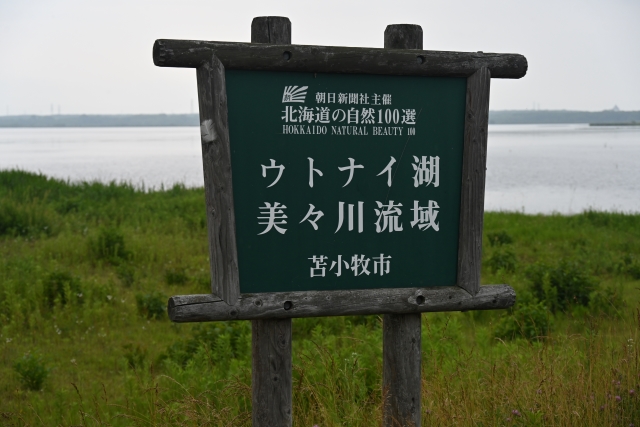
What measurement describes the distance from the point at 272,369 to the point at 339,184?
1004 millimetres

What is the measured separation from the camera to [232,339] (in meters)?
6.49

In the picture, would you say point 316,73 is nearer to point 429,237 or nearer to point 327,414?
point 429,237

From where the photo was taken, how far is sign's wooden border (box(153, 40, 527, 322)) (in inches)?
126

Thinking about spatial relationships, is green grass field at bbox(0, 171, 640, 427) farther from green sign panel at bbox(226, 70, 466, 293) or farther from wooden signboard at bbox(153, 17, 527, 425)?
green sign panel at bbox(226, 70, 466, 293)

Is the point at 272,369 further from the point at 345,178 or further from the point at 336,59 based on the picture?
the point at 336,59

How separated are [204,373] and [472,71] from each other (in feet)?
10.4

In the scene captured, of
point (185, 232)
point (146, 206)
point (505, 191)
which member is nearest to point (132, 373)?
point (185, 232)

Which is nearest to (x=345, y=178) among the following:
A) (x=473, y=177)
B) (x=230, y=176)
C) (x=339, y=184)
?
(x=339, y=184)

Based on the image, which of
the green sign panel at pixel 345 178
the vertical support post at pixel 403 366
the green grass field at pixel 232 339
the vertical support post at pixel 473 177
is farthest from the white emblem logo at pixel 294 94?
the green grass field at pixel 232 339

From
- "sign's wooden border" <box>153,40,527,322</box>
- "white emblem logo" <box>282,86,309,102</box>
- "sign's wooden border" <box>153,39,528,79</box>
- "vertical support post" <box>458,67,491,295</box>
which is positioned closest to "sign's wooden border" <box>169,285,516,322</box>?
"sign's wooden border" <box>153,40,527,322</box>

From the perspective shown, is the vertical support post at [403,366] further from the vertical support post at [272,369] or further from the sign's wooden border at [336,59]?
the vertical support post at [272,369]

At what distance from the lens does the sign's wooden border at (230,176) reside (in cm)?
319

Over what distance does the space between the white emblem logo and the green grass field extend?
180cm

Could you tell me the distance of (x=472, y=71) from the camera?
362 centimetres
